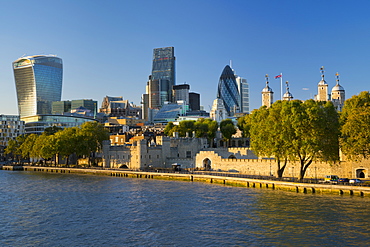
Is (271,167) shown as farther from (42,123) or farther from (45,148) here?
(42,123)

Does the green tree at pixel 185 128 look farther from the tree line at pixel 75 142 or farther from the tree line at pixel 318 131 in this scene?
the tree line at pixel 318 131

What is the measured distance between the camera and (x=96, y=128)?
11194cm

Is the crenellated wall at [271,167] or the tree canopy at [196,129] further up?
the tree canopy at [196,129]

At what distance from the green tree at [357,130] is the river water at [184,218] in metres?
8.43

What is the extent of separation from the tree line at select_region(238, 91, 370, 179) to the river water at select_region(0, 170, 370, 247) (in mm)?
7620

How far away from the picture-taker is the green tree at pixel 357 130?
55.8 meters

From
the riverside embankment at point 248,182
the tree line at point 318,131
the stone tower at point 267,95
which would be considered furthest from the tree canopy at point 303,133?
the stone tower at point 267,95

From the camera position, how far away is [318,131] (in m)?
59.3

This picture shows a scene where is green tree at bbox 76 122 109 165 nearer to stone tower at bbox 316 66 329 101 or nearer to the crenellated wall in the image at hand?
the crenellated wall

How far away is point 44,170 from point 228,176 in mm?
60917

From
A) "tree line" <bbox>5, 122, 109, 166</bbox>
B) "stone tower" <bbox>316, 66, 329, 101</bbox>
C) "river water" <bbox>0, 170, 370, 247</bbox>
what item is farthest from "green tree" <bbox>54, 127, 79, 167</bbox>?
"stone tower" <bbox>316, 66, 329, 101</bbox>

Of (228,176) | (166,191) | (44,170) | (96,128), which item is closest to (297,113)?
(228,176)

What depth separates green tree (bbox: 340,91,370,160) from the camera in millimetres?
55834

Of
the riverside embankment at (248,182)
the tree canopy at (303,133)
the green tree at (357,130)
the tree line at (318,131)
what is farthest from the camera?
the tree canopy at (303,133)
